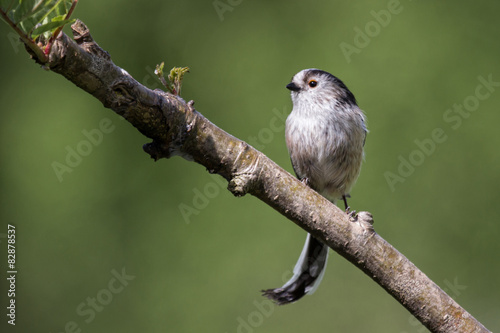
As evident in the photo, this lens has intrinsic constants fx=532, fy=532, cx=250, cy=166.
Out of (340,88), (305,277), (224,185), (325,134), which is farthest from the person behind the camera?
(224,185)

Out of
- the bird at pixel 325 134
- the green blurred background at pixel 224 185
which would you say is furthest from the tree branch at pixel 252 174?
the green blurred background at pixel 224 185

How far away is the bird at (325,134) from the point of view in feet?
11.4

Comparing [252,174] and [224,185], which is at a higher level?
[252,174]

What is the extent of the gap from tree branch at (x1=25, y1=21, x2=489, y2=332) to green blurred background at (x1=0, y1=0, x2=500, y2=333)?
2509 millimetres

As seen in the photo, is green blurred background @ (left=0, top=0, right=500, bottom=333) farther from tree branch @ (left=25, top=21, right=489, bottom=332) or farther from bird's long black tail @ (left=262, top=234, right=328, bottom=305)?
tree branch @ (left=25, top=21, right=489, bottom=332)

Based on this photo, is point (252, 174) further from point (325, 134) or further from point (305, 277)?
point (325, 134)

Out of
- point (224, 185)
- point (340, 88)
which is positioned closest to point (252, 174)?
point (340, 88)

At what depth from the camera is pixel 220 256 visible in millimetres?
4723

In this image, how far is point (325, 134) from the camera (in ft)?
11.4

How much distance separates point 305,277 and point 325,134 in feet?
3.43

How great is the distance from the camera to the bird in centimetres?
348

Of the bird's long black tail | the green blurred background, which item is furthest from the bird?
the green blurred background

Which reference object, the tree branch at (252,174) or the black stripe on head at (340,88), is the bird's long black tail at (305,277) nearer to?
the tree branch at (252,174)

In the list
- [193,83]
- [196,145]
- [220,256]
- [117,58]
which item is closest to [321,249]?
[196,145]
